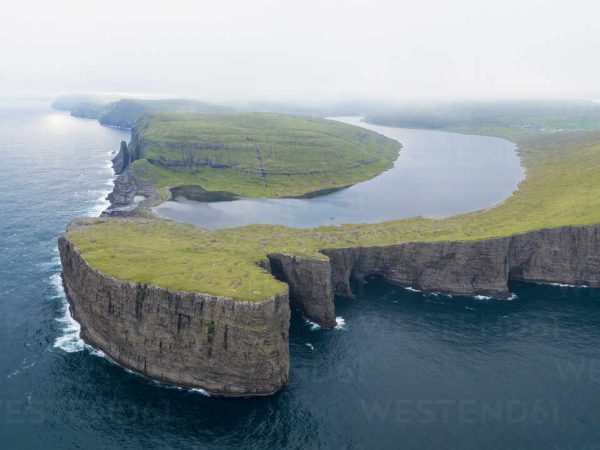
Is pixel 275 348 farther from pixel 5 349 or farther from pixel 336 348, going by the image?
pixel 5 349

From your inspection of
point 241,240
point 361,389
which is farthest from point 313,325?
point 241,240

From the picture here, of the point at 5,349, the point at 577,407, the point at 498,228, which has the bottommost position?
the point at 5,349

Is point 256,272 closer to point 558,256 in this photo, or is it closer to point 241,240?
point 241,240

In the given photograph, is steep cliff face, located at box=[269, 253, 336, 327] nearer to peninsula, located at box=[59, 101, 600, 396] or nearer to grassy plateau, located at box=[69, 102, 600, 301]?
peninsula, located at box=[59, 101, 600, 396]

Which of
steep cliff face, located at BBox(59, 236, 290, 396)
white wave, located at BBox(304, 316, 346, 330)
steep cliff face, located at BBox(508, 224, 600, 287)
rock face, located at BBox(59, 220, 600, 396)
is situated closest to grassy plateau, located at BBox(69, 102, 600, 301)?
steep cliff face, located at BBox(59, 236, 290, 396)

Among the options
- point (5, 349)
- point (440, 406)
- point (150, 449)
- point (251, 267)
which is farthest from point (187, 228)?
point (440, 406)

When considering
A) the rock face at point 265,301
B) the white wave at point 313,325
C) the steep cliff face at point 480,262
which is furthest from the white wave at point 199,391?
the steep cliff face at point 480,262

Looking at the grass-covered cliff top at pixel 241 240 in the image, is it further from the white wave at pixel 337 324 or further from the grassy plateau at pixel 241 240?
the white wave at pixel 337 324
